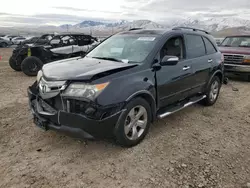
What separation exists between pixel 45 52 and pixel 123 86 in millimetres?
6706

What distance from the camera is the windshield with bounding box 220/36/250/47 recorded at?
9117 millimetres

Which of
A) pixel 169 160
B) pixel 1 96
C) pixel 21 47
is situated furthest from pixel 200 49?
pixel 21 47

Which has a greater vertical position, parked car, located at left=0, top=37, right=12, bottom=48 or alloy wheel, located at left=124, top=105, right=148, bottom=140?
parked car, located at left=0, top=37, right=12, bottom=48

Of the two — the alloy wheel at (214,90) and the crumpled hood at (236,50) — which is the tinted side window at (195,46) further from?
the crumpled hood at (236,50)

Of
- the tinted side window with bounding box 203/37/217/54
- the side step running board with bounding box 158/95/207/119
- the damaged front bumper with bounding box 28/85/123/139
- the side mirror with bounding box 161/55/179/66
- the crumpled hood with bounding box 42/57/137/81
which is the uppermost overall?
the tinted side window with bounding box 203/37/217/54

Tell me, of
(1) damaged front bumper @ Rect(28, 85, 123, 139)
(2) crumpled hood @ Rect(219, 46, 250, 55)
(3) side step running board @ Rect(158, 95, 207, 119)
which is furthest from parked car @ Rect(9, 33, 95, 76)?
(1) damaged front bumper @ Rect(28, 85, 123, 139)

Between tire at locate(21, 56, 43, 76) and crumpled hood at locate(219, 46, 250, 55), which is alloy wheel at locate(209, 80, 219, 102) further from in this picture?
tire at locate(21, 56, 43, 76)

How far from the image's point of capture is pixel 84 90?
3.01 metres

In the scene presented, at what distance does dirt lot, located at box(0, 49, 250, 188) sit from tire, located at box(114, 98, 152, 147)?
0.16 m

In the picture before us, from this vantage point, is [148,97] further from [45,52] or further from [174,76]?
[45,52]

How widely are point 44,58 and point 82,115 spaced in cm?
682

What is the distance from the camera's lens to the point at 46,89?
3277 mm

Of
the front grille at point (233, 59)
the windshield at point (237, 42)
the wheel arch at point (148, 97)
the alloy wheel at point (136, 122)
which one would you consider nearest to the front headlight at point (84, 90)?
the wheel arch at point (148, 97)

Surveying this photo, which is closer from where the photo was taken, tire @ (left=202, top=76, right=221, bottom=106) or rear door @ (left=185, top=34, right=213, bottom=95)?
rear door @ (left=185, top=34, right=213, bottom=95)
